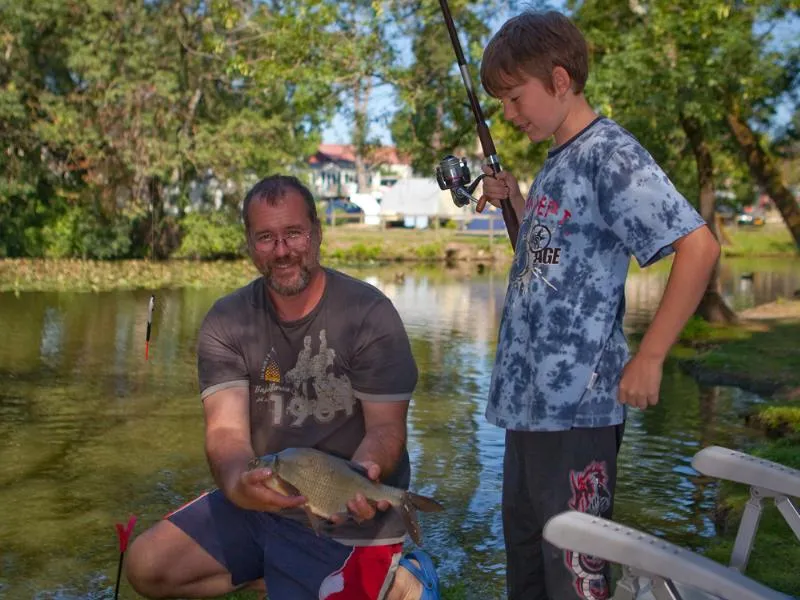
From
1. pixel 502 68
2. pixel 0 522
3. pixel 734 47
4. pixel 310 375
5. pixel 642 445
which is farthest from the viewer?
pixel 734 47

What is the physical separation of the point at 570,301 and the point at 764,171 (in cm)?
1386

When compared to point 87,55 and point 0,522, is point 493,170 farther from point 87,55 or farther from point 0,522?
point 87,55

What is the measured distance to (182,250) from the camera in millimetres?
30719

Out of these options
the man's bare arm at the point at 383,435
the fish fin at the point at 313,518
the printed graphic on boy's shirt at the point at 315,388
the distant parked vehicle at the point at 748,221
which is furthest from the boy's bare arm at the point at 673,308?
the distant parked vehicle at the point at 748,221

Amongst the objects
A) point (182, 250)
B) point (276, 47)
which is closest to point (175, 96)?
point (182, 250)

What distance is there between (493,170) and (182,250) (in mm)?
27090

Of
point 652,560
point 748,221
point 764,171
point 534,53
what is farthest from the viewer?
point 748,221

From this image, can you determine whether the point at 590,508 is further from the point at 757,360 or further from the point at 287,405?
the point at 757,360

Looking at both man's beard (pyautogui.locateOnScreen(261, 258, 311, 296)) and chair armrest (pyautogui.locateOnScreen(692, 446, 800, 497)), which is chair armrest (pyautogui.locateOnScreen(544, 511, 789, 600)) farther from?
man's beard (pyautogui.locateOnScreen(261, 258, 311, 296))

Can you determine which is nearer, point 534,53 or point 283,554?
point 534,53

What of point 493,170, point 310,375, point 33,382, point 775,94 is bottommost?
point 33,382

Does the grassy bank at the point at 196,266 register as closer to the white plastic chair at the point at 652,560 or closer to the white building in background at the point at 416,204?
the white building in background at the point at 416,204

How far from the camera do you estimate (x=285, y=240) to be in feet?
13.6

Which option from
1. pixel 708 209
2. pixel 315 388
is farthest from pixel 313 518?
pixel 708 209
